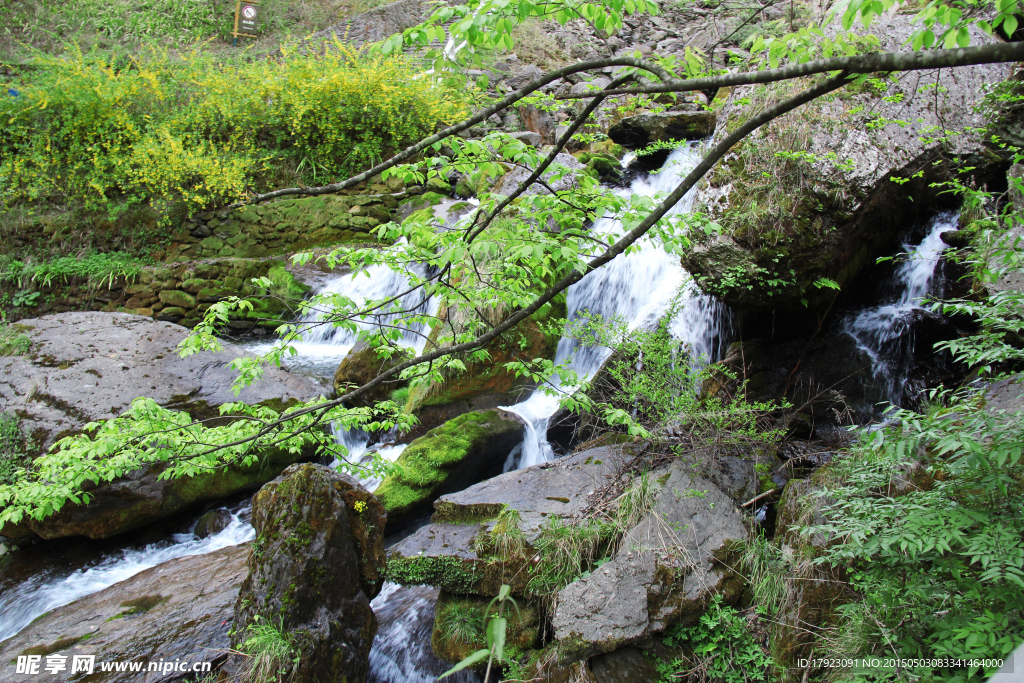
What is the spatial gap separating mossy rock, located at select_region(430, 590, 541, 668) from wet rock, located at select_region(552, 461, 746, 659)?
1.11ft

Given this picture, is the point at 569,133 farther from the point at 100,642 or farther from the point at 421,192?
the point at 421,192

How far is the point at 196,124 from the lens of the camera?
10.6 meters

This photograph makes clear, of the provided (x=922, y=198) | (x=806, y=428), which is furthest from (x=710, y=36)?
(x=806, y=428)

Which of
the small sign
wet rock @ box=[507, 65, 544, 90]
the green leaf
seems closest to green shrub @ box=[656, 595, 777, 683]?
the green leaf

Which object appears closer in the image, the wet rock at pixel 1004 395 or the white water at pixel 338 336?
the wet rock at pixel 1004 395

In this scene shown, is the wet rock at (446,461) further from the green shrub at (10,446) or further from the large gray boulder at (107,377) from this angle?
the green shrub at (10,446)

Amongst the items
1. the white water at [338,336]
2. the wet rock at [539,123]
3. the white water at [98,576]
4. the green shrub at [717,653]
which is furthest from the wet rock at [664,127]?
the white water at [98,576]

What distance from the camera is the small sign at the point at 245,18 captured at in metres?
14.4

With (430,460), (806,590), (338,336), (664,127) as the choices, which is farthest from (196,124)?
(806,590)

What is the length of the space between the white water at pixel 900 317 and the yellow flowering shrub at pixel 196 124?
7395mm

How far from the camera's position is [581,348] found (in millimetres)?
6504

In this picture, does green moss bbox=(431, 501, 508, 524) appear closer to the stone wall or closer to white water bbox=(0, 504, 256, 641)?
white water bbox=(0, 504, 256, 641)

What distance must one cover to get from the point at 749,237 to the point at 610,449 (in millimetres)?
2255

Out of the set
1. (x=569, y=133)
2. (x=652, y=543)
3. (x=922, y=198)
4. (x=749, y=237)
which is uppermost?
(x=569, y=133)
